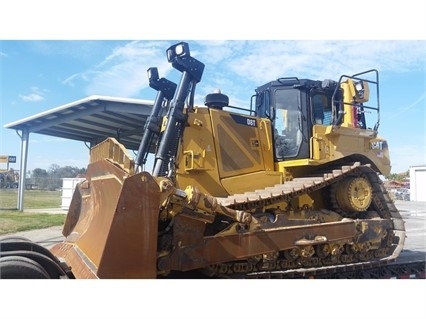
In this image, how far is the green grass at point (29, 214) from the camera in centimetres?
1341

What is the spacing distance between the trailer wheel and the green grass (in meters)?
9.40

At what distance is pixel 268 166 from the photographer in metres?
6.87

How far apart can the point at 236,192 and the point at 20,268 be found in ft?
11.3

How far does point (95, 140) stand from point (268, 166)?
12.3 meters

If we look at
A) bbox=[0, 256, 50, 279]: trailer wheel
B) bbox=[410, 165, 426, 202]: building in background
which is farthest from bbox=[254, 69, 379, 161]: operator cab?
bbox=[410, 165, 426, 202]: building in background

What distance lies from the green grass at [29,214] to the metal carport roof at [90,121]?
3.55 feet

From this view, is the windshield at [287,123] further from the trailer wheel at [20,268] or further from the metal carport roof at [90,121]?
the metal carport roof at [90,121]

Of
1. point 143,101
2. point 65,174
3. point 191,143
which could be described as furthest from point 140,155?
point 65,174

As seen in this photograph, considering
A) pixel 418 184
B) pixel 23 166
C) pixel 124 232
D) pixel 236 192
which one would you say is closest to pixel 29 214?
pixel 23 166

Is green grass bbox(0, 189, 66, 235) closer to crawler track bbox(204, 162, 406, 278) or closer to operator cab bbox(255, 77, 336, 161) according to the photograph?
crawler track bbox(204, 162, 406, 278)

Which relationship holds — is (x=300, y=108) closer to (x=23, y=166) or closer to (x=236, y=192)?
(x=236, y=192)

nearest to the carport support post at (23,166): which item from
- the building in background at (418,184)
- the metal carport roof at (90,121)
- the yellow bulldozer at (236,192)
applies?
the metal carport roof at (90,121)

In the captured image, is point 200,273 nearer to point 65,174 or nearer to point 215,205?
point 215,205

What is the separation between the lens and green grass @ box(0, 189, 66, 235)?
44.0 ft
